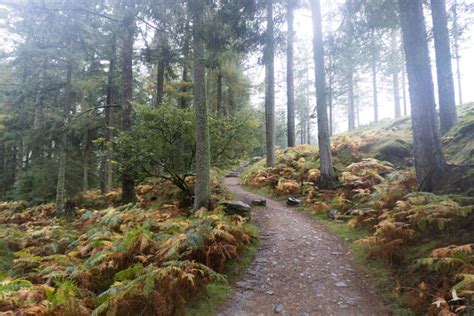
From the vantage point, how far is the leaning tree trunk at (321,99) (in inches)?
404

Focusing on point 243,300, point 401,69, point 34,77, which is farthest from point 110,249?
point 401,69

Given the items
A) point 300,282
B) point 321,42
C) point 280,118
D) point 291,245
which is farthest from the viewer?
point 280,118

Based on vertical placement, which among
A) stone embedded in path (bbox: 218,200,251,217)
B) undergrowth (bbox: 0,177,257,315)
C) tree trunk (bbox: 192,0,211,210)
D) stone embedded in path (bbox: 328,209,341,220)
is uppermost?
tree trunk (bbox: 192,0,211,210)

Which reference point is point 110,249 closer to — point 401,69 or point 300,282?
point 300,282

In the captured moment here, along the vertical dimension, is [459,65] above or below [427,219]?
above

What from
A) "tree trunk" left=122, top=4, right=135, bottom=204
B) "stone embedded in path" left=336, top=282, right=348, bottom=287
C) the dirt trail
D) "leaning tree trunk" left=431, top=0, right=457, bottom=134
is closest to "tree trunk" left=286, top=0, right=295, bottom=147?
"leaning tree trunk" left=431, top=0, right=457, bottom=134

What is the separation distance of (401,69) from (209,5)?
19426 mm

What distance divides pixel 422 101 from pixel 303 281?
490cm

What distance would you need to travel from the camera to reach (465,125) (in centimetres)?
905

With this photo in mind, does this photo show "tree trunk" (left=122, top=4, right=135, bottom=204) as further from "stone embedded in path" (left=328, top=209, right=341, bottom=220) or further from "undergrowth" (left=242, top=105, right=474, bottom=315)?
Result: "stone embedded in path" (left=328, top=209, right=341, bottom=220)

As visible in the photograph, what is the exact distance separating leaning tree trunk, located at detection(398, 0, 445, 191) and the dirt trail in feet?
8.68

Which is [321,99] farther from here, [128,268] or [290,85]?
[128,268]

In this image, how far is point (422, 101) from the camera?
6.47 m

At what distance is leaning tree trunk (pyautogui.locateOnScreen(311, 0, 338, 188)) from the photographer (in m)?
10.3
